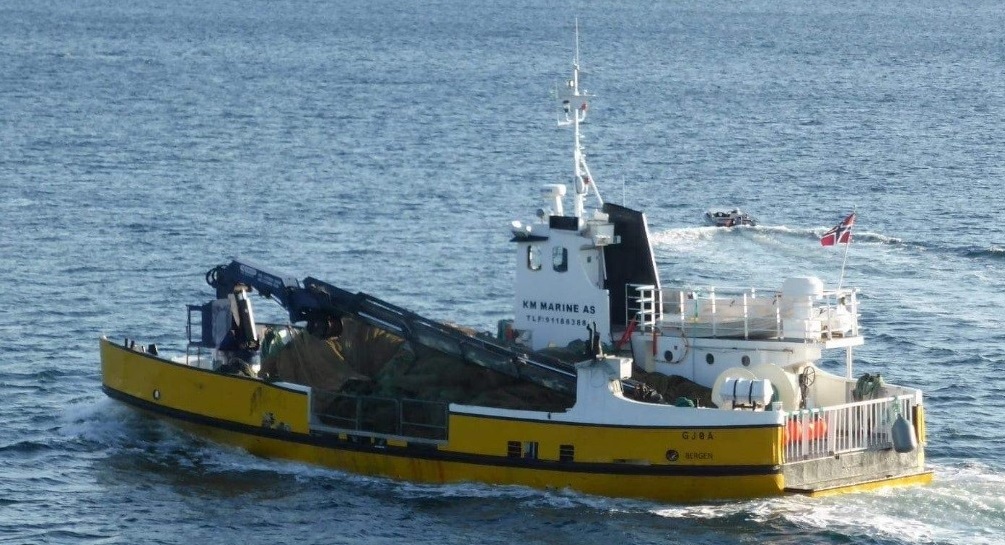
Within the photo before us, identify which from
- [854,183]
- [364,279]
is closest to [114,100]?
[854,183]

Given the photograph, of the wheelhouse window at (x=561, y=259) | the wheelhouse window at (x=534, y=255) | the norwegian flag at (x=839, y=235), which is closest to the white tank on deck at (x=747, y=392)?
the norwegian flag at (x=839, y=235)

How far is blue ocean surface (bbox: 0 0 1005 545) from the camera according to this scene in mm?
31859

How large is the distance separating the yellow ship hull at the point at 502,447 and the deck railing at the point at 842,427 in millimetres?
622

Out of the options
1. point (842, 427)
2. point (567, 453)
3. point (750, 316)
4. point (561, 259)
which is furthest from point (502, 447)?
point (842, 427)

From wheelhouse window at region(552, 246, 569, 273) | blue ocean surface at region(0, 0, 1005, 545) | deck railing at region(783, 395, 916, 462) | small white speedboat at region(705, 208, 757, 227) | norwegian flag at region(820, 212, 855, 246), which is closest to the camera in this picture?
deck railing at region(783, 395, 916, 462)

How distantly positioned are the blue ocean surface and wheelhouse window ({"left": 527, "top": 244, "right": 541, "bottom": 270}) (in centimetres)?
491

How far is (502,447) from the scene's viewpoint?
32.1 m

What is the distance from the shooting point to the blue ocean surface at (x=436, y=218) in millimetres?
31859

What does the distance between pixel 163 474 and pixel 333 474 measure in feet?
11.4

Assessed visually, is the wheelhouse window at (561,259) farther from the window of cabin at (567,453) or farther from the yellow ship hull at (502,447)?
the window of cabin at (567,453)

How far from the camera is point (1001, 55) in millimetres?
Result: 156250

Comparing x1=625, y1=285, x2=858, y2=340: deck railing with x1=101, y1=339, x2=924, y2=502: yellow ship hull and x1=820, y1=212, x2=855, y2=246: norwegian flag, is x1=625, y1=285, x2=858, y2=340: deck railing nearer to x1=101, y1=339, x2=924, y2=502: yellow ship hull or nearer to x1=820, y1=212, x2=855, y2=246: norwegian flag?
x1=820, y1=212, x2=855, y2=246: norwegian flag

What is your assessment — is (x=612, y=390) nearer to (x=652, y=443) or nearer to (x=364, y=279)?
(x=652, y=443)

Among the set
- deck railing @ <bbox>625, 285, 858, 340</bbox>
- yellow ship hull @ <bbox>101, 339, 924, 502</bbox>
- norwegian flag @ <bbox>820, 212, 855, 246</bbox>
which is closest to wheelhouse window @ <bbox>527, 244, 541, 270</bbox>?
deck railing @ <bbox>625, 285, 858, 340</bbox>
